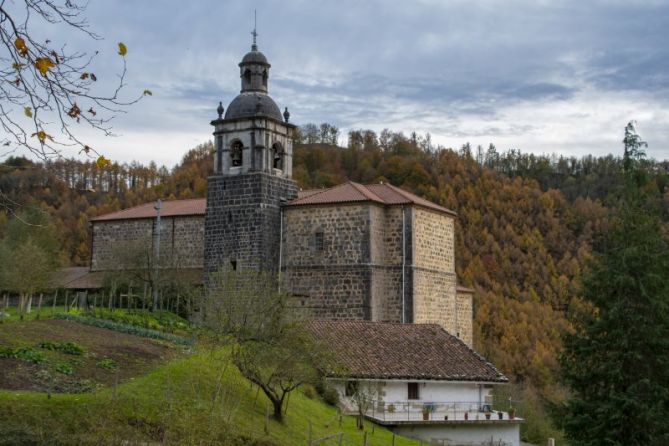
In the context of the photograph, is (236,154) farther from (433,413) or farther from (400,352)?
(433,413)

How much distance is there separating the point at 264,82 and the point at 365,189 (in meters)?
6.98

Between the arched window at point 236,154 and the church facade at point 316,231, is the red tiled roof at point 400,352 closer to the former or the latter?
the church facade at point 316,231

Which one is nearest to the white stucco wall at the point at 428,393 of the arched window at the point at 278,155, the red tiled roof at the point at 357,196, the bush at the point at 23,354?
the red tiled roof at the point at 357,196

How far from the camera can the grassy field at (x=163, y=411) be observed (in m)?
17.2

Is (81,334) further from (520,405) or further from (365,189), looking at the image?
(520,405)

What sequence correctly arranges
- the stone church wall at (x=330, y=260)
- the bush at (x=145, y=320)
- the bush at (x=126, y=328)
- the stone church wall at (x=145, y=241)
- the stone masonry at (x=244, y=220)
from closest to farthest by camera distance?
the bush at (x=126, y=328)
the bush at (x=145, y=320)
the stone church wall at (x=330, y=260)
the stone masonry at (x=244, y=220)
the stone church wall at (x=145, y=241)

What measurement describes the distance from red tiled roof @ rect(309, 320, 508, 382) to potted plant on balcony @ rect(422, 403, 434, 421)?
3.16ft

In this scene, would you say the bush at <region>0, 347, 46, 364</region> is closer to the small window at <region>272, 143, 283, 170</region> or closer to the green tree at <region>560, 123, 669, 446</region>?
the green tree at <region>560, 123, 669, 446</region>

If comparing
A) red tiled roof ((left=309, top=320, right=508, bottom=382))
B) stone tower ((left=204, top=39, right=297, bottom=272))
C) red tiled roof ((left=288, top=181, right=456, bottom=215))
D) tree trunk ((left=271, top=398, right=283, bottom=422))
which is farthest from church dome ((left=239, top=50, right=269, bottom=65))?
tree trunk ((left=271, top=398, right=283, bottom=422))

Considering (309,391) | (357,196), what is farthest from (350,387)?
(357,196)

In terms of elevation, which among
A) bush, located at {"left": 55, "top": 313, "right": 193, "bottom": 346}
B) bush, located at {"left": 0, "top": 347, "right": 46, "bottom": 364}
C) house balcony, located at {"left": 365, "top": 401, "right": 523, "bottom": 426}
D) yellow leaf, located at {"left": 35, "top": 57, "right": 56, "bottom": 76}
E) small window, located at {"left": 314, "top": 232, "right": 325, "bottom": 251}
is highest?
small window, located at {"left": 314, "top": 232, "right": 325, "bottom": 251}

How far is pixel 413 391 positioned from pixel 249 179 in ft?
41.9

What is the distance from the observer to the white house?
30422mm

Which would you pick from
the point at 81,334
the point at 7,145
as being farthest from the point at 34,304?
the point at 7,145
